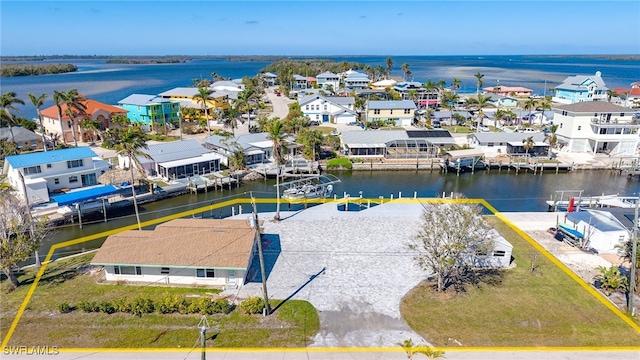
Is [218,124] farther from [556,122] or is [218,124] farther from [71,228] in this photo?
[556,122]

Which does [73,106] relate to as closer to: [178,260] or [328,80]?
[178,260]

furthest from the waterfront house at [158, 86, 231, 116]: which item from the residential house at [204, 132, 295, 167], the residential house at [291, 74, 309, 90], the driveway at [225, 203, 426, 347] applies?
the driveway at [225, 203, 426, 347]

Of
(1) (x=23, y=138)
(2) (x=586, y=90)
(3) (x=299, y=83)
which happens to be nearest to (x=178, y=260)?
(1) (x=23, y=138)

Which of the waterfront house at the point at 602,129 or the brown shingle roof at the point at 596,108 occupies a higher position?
the brown shingle roof at the point at 596,108

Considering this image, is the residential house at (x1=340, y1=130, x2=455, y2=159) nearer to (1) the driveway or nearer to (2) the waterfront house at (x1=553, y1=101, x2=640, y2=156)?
(2) the waterfront house at (x1=553, y1=101, x2=640, y2=156)

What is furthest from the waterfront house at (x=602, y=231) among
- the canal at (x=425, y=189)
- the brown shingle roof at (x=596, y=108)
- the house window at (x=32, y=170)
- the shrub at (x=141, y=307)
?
the house window at (x=32, y=170)

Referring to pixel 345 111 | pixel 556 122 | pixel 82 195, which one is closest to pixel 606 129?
pixel 556 122

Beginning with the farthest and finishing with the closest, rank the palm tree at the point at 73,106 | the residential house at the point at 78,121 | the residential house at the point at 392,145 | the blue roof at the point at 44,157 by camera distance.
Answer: the residential house at the point at 78,121, the residential house at the point at 392,145, the palm tree at the point at 73,106, the blue roof at the point at 44,157

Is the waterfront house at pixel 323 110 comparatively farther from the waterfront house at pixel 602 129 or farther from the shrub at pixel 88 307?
the shrub at pixel 88 307
